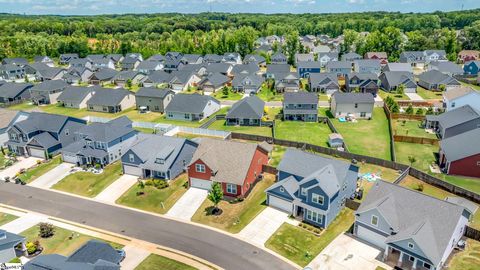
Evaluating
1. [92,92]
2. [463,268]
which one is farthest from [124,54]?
[463,268]

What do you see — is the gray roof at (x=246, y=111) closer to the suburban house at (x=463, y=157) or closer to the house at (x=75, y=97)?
the suburban house at (x=463, y=157)

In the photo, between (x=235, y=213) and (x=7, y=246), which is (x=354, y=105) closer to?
(x=235, y=213)

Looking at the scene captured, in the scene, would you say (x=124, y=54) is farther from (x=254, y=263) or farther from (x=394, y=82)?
(x=254, y=263)

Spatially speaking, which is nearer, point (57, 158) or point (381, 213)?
point (381, 213)

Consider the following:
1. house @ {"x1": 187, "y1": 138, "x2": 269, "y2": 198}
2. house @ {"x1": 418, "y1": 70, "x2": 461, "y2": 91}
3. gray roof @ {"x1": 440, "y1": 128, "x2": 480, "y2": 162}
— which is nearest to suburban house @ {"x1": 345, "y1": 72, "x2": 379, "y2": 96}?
house @ {"x1": 418, "y1": 70, "x2": 461, "y2": 91}

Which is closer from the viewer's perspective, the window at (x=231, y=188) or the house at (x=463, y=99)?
the window at (x=231, y=188)

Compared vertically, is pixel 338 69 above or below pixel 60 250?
above

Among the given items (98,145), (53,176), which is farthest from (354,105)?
(53,176)

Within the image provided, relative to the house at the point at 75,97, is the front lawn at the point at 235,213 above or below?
below

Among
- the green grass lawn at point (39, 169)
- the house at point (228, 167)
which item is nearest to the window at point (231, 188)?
the house at point (228, 167)
